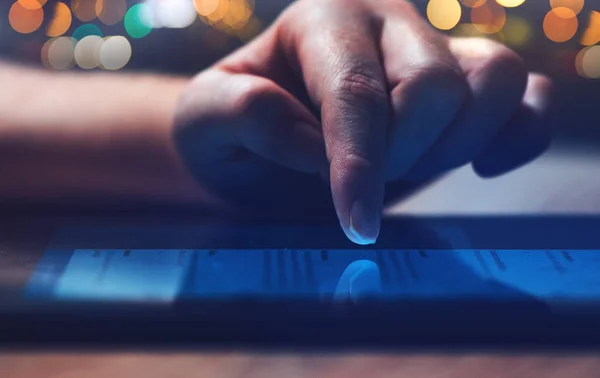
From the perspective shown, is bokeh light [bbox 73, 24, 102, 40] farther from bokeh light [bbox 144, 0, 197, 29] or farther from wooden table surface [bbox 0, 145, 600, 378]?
wooden table surface [bbox 0, 145, 600, 378]

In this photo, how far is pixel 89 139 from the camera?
2.01 ft

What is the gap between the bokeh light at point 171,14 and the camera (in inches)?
24.2

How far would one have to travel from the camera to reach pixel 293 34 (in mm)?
523

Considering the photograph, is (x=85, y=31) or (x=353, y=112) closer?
(x=353, y=112)

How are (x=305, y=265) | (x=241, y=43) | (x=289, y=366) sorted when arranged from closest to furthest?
(x=289, y=366) < (x=305, y=265) < (x=241, y=43)

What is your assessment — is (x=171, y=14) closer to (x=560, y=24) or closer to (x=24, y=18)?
(x=24, y=18)

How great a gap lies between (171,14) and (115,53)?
8cm

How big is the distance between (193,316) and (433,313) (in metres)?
0.16

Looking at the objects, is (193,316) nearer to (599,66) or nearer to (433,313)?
(433,313)

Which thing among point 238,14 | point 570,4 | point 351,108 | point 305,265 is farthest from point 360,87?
point 570,4

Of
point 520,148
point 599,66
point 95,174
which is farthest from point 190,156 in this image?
point 599,66

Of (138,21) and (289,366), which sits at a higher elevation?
(138,21)

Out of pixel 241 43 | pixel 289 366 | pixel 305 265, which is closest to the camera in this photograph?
pixel 289 366

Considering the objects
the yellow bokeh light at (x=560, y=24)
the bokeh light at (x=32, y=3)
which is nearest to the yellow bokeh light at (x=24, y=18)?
the bokeh light at (x=32, y=3)
